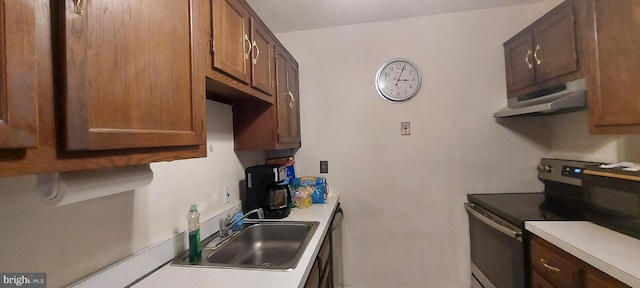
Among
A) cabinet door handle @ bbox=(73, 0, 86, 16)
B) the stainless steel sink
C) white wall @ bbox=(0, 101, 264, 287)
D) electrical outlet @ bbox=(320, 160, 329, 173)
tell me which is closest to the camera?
cabinet door handle @ bbox=(73, 0, 86, 16)

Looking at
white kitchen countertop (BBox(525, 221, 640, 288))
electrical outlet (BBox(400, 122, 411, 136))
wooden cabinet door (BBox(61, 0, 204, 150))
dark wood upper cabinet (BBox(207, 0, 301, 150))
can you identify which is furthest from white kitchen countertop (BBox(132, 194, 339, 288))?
electrical outlet (BBox(400, 122, 411, 136))

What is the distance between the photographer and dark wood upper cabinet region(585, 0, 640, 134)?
1182 mm

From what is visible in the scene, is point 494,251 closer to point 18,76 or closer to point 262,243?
point 262,243

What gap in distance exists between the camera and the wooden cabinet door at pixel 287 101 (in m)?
1.82

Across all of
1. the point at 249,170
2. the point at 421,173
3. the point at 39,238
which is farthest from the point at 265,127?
the point at 421,173

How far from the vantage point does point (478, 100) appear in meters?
2.14

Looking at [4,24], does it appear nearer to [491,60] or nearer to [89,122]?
[89,122]

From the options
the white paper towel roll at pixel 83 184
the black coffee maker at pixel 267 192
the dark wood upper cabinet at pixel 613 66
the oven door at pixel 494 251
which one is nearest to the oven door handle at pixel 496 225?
the oven door at pixel 494 251

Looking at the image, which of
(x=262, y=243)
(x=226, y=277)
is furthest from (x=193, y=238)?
(x=262, y=243)

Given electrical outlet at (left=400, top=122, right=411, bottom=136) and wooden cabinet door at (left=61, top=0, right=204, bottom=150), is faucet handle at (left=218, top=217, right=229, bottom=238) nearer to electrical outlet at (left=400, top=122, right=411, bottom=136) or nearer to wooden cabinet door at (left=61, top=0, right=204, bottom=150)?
wooden cabinet door at (left=61, top=0, right=204, bottom=150)

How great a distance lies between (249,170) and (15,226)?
117 cm

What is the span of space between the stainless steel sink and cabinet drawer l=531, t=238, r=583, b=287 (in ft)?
3.86

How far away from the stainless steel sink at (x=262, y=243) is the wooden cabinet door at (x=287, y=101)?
57 centimetres

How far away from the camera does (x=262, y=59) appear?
153 cm
